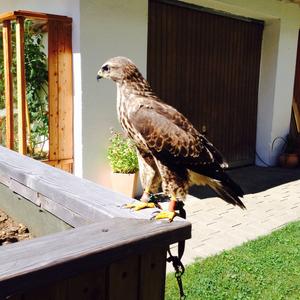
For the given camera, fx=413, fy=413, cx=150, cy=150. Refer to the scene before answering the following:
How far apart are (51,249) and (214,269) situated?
9.28 feet

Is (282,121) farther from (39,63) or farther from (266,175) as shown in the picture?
(39,63)

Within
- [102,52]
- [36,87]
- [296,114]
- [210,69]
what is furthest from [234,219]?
[296,114]

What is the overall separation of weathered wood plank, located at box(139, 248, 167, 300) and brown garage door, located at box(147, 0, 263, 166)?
18.3ft

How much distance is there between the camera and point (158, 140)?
1.96 m

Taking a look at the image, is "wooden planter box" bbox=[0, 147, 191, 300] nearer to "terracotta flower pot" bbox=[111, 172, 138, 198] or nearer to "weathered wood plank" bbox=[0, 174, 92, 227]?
"weathered wood plank" bbox=[0, 174, 92, 227]

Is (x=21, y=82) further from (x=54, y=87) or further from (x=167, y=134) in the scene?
(x=167, y=134)

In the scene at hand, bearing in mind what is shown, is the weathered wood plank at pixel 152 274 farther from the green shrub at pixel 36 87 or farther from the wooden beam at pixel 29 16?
the green shrub at pixel 36 87

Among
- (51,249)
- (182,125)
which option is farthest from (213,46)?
(51,249)

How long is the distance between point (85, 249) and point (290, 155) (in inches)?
337

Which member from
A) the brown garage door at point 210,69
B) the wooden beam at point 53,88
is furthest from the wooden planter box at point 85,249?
the brown garage door at point 210,69

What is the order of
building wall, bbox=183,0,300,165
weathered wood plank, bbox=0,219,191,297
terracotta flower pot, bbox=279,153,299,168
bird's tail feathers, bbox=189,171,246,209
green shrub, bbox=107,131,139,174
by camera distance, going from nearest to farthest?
weathered wood plank, bbox=0,219,191,297 < bird's tail feathers, bbox=189,171,246,209 < green shrub, bbox=107,131,139,174 < building wall, bbox=183,0,300,165 < terracotta flower pot, bbox=279,153,299,168

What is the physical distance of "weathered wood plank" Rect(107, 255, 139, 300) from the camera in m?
1.41

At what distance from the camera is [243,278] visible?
3.70 meters

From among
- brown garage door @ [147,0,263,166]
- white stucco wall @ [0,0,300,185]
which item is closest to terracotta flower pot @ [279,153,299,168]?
brown garage door @ [147,0,263,166]
